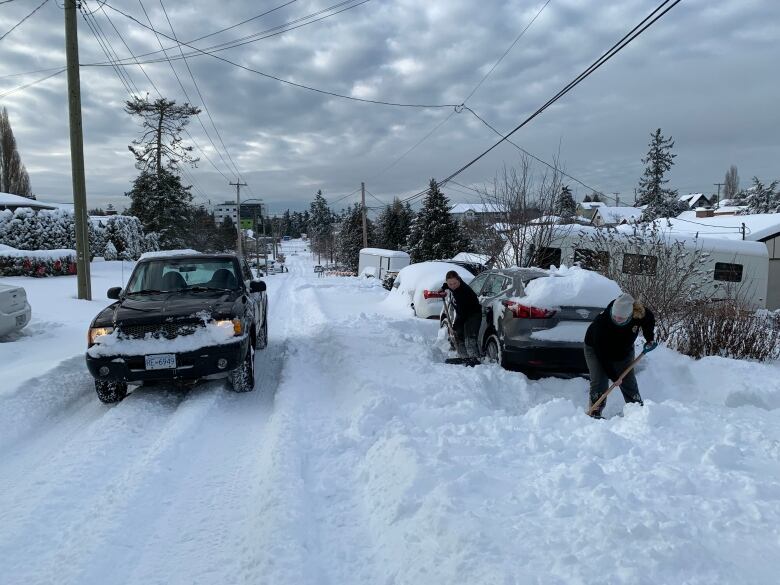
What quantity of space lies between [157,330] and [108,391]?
100 cm

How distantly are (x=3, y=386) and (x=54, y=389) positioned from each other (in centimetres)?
49

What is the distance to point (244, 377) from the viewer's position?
5.88 meters

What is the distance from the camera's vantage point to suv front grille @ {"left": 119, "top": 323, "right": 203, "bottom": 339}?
531 cm

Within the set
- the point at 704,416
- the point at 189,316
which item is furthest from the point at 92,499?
the point at 704,416

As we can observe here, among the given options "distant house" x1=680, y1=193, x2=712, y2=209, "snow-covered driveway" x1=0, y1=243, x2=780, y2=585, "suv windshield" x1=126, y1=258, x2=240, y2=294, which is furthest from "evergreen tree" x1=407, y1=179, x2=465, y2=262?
"distant house" x1=680, y1=193, x2=712, y2=209

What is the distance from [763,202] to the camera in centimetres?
5009

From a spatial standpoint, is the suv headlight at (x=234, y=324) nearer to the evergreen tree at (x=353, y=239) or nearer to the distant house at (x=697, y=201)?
the evergreen tree at (x=353, y=239)

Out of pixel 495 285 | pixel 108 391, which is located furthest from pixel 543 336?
pixel 108 391

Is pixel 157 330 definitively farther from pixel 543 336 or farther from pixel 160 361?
pixel 543 336

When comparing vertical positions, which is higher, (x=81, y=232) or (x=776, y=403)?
(x=81, y=232)

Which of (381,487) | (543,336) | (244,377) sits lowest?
(381,487)

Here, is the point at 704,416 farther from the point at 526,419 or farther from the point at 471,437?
the point at 471,437

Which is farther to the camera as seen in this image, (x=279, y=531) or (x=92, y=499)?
(x=92, y=499)

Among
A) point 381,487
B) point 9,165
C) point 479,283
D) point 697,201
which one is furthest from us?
point 697,201
